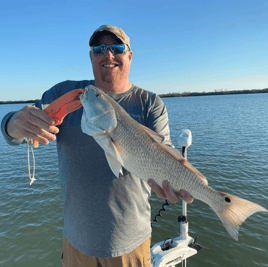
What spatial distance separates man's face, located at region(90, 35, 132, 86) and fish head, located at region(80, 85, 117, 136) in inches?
22.5

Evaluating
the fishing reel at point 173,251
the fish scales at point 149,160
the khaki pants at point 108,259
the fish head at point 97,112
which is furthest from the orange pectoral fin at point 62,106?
the fishing reel at point 173,251

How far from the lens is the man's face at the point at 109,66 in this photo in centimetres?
299

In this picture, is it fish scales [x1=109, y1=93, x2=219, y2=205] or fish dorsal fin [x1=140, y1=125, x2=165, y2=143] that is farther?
fish dorsal fin [x1=140, y1=125, x2=165, y2=143]

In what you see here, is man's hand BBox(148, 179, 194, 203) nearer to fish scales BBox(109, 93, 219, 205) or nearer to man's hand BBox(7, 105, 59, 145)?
fish scales BBox(109, 93, 219, 205)

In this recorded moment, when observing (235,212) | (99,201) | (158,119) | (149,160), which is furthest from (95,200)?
(235,212)

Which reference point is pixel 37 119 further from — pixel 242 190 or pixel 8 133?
pixel 242 190

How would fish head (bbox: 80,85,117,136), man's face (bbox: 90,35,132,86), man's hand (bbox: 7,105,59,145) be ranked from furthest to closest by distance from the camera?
man's face (bbox: 90,35,132,86) < fish head (bbox: 80,85,117,136) < man's hand (bbox: 7,105,59,145)

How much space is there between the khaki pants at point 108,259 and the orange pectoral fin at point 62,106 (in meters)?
1.60

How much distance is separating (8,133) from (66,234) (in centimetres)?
161

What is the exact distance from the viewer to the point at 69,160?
2719 mm

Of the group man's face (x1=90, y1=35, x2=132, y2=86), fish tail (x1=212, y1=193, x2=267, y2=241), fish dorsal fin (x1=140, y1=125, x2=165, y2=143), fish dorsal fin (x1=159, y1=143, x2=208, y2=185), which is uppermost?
man's face (x1=90, y1=35, x2=132, y2=86)

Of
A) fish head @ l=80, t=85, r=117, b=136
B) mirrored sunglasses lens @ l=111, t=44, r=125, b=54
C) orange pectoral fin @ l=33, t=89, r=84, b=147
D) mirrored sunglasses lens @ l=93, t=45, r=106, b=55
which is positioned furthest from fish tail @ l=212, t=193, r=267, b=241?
mirrored sunglasses lens @ l=93, t=45, r=106, b=55

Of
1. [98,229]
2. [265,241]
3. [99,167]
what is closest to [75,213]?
[98,229]

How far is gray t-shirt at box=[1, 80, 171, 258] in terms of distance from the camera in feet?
A: 8.54
